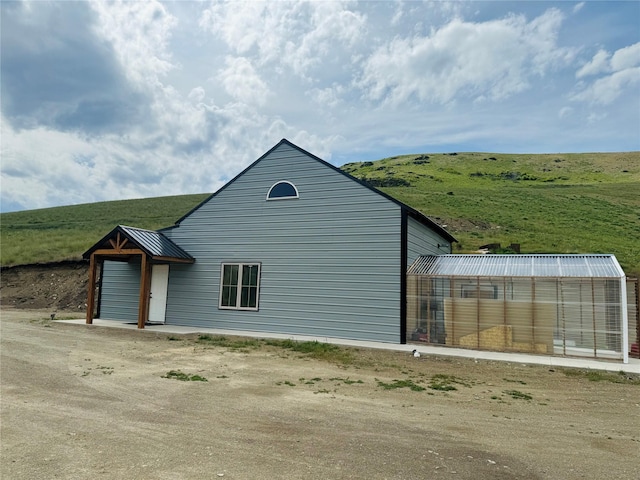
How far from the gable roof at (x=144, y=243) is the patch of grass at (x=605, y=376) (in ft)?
40.4

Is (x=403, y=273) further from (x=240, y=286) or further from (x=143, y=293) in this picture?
(x=143, y=293)

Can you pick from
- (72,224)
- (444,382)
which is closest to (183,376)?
(444,382)

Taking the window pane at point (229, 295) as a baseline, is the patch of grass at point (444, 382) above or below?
below

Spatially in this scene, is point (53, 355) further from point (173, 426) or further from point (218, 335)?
point (173, 426)

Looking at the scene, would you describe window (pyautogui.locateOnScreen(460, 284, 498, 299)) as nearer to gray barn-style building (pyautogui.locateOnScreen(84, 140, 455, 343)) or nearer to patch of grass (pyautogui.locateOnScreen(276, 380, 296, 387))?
gray barn-style building (pyautogui.locateOnScreen(84, 140, 455, 343))

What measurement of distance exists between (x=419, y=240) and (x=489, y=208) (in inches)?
1241

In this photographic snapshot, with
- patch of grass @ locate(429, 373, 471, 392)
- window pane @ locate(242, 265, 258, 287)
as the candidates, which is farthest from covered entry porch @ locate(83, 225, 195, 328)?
patch of grass @ locate(429, 373, 471, 392)

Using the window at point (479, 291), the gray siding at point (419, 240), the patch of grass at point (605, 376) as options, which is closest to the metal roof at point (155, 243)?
the gray siding at point (419, 240)

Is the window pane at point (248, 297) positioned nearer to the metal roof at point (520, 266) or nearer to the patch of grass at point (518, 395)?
the metal roof at point (520, 266)

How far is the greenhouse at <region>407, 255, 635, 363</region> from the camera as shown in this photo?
1062 cm

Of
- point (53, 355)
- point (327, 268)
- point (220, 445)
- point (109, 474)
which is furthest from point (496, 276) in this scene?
point (53, 355)

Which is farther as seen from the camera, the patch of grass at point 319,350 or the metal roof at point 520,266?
the metal roof at point 520,266

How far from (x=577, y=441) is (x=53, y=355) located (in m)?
10.2

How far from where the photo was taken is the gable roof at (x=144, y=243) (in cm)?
1494
